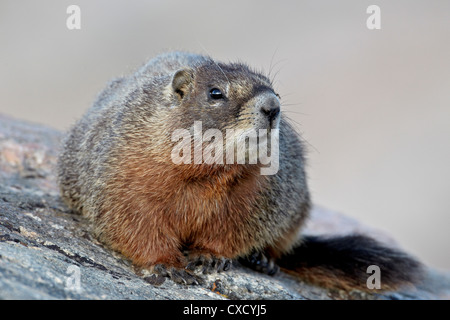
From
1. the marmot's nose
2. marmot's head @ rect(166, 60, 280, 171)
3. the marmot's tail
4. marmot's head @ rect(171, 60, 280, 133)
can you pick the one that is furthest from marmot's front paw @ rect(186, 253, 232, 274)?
the marmot's nose

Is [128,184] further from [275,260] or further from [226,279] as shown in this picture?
[275,260]

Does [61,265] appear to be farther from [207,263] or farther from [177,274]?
[207,263]

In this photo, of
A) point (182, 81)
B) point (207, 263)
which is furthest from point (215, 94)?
point (207, 263)

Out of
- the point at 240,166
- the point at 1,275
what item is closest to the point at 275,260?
the point at 240,166

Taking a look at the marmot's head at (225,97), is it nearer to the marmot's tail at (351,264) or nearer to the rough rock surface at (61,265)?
the rough rock surface at (61,265)

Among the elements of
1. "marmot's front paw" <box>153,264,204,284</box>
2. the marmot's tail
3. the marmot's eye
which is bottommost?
the marmot's tail

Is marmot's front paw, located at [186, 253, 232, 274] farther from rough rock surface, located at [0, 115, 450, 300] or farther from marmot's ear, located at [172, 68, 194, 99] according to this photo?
marmot's ear, located at [172, 68, 194, 99]

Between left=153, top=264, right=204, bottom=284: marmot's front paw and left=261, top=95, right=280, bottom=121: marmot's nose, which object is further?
left=153, top=264, right=204, bottom=284: marmot's front paw
